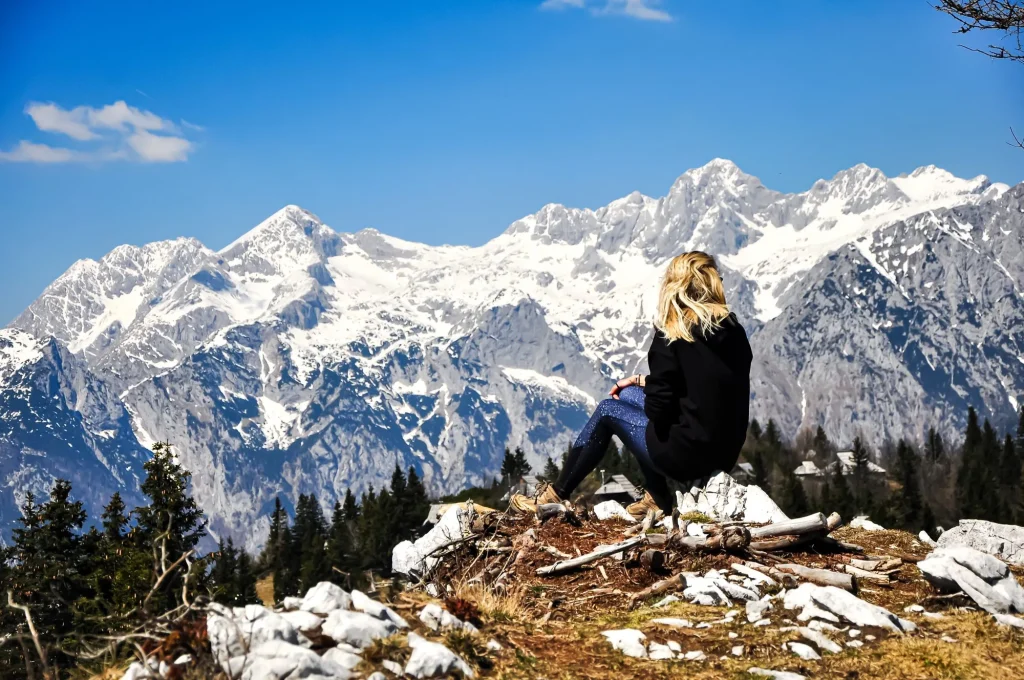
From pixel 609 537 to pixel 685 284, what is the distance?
12.6 ft

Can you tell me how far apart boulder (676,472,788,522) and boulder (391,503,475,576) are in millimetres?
3593

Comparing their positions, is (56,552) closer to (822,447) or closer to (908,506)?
(908,506)

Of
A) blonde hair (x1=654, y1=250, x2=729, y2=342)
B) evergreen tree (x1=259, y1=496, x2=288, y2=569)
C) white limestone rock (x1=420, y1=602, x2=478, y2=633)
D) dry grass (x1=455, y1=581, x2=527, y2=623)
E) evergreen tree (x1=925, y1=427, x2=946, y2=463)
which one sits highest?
blonde hair (x1=654, y1=250, x2=729, y2=342)

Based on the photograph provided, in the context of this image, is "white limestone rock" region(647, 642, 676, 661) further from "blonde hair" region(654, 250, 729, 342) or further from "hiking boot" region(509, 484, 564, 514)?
"hiking boot" region(509, 484, 564, 514)

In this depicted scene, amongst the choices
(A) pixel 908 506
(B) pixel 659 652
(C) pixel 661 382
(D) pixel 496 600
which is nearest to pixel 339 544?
(A) pixel 908 506

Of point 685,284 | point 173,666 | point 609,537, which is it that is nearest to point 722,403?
point 685,284

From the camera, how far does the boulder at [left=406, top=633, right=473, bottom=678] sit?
7.43 m

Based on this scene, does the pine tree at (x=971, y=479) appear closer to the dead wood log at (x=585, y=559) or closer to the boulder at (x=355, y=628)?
the dead wood log at (x=585, y=559)

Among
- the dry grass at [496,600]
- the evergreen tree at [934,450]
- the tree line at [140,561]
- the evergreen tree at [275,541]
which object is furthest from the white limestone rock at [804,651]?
the evergreen tree at [934,450]

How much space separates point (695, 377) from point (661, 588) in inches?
100

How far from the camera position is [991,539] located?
13844 millimetres

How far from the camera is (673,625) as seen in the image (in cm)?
935

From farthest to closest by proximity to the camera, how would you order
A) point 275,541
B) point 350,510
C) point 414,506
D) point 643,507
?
point 275,541 < point 350,510 < point 414,506 < point 643,507

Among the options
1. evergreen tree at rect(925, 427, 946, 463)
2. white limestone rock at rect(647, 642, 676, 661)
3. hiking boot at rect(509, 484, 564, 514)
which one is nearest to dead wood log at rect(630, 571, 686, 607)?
white limestone rock at rect(647, 642, 676, 661)
